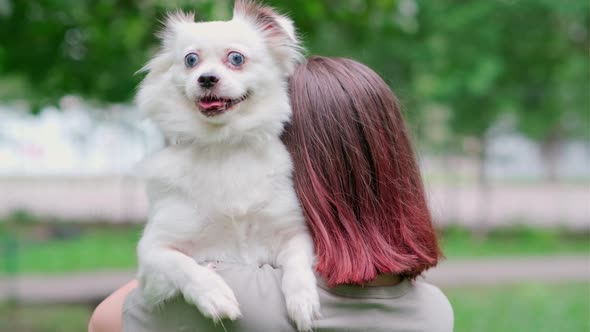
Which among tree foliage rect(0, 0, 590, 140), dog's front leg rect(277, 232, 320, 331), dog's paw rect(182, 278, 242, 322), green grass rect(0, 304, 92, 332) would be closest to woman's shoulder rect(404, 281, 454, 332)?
dog's front leg rect(277, 232, 320, 331)

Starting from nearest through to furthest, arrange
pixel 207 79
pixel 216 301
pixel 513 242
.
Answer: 1. pixel 216 301
2. pixel 207 79
3. pixel 513 242

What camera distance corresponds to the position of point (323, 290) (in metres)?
1.96

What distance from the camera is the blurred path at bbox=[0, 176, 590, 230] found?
17500 millimetres

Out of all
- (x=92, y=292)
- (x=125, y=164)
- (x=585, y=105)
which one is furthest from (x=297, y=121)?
(x=125, y=164)

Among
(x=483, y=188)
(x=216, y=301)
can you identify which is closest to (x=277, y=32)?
(x=216, y=301)

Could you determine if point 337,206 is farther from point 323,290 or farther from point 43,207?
point 43,207

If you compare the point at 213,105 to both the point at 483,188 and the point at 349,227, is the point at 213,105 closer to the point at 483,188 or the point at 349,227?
the point at 349,227

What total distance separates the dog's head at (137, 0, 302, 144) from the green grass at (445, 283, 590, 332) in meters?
5.17

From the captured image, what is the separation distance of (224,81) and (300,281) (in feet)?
2.23

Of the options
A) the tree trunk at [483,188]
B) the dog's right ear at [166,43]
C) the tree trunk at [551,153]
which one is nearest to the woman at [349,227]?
the dog's right ear at [166,43]

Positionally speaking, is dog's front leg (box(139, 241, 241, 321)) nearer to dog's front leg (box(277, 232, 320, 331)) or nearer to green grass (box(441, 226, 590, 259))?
dog's front leg (box(277, 232, 320, 331))

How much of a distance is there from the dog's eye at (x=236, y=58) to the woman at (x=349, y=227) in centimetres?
19

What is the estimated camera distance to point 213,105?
2223 mm

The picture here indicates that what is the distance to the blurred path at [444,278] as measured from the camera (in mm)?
8703
